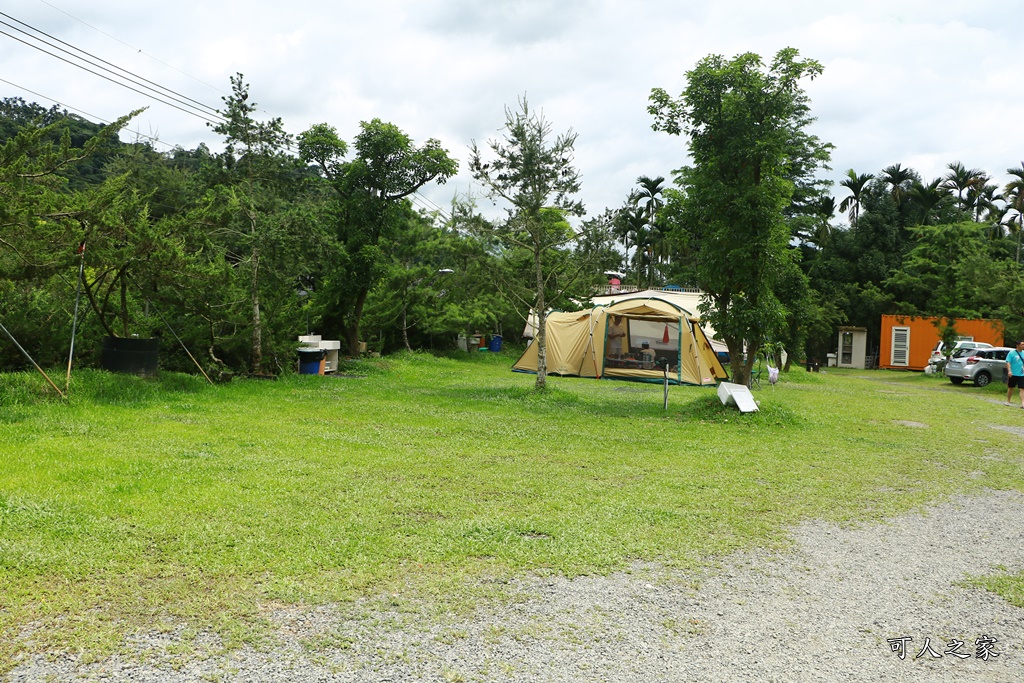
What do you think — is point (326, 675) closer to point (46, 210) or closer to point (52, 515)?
point (52, 515)

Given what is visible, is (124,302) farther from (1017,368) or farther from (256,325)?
(1017,368)

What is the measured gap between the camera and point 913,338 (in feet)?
106

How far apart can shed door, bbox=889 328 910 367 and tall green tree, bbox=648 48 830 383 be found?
24156 millimetres

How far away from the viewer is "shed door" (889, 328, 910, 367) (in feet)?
106

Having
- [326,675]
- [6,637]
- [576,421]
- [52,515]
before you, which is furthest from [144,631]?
[576,421]

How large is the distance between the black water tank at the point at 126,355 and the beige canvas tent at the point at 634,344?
35.0 feet

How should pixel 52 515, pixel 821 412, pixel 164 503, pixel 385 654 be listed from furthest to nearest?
pixel 821 412
pixel 164 503
pixel 52 515
pixel 385 654

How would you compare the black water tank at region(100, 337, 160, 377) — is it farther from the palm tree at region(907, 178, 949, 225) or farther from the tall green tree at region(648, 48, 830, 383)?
the palm tree at region(907, 178, 949, 225)

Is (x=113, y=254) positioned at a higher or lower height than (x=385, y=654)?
higher

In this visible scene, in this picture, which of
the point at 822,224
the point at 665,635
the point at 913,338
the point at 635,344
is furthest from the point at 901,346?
the point at 665,635

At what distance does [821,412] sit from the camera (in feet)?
39.6

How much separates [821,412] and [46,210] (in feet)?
38.3

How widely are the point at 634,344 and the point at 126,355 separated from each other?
39.0ft

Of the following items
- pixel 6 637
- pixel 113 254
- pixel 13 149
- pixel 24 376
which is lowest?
pixel 6 637
